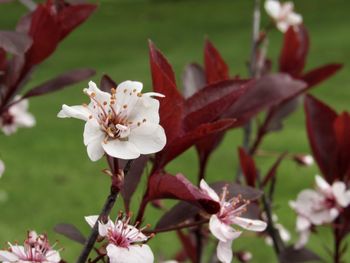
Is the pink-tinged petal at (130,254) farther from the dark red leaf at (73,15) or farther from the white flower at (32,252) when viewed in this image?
the dark red leaf at (73,15)

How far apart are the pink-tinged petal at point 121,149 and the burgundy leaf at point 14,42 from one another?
0.24m

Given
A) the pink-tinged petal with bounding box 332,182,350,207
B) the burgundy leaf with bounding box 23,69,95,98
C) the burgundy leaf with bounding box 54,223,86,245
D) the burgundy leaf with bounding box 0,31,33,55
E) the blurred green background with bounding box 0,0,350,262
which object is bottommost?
the blurred green background with bounding box 0,0,350,262


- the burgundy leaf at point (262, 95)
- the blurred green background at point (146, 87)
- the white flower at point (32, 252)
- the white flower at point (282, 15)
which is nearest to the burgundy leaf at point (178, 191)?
the white flower at point (32, 252)

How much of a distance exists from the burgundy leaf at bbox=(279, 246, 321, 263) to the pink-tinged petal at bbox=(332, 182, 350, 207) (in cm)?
12

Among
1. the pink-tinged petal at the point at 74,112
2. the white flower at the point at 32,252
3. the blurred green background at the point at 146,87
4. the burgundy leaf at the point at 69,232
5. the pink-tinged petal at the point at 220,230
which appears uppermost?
the pink-tinged petal at the point at 74,112

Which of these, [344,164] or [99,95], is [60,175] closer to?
[344,164]

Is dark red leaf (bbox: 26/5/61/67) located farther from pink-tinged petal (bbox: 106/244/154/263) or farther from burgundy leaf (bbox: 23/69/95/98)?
pink-tinged petal (bbox: 106/244/154/263)

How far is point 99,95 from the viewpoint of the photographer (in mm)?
692

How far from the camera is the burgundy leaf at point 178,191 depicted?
2.27 feet

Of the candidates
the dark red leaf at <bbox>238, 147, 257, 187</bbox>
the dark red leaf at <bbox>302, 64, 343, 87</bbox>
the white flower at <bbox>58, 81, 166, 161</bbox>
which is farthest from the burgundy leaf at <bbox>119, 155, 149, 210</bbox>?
the dark red leaf at <bbox>302, 64, 343, 87</bbox>

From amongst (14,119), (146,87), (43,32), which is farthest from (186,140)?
(146,87)

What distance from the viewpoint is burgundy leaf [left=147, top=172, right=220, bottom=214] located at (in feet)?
2.27

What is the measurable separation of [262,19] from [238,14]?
1.17 m

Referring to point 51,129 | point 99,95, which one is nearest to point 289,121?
point 51,129
